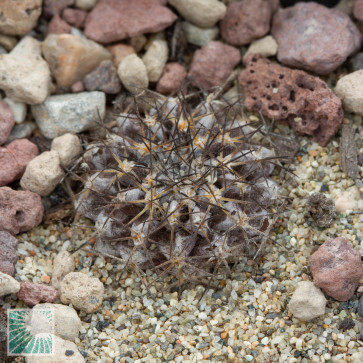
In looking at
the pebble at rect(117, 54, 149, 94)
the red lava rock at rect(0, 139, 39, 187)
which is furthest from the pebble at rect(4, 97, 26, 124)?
the pebble at rect(117, 54, 149, 94)

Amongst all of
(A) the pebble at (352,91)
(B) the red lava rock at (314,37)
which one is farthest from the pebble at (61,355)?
(B) the red lava rock at (314,37)

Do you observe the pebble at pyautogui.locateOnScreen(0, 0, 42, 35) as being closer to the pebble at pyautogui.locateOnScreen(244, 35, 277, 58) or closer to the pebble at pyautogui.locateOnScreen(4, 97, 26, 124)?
Result: the pebble at pyautogui.locateOnScreen(4, 97, 26, 124)

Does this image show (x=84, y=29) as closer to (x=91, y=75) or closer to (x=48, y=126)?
(x=91, y=75)

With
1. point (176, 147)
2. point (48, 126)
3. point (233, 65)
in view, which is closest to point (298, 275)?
point (176, 147)

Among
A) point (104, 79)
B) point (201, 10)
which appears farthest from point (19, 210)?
point (201, 10)

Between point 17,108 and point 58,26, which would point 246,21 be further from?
point 17,108

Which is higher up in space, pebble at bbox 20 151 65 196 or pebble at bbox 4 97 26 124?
pebble at bbox 4 97 26 124

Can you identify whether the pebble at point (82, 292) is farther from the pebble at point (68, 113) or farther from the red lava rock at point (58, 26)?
the red lava rock at point (58, 26)
